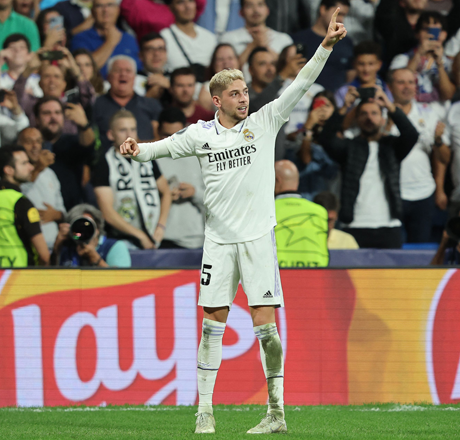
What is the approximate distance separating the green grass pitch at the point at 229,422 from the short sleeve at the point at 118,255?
2253mm

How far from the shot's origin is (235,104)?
435 cm

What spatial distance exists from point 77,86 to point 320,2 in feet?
11.3

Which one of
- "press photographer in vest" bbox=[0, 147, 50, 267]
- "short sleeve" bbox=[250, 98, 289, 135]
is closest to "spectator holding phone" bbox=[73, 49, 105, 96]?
"press photographer in vest" bbox=[0, 147, 50, 267]

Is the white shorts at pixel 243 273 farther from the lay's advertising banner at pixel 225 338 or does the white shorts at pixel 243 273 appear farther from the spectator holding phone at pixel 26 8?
the spectator holding phone at pixel 26 8

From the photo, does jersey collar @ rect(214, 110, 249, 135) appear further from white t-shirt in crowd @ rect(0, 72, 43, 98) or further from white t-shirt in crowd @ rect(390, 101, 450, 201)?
white t-shirt in crowd @ rect(0, 72, 43, 98)

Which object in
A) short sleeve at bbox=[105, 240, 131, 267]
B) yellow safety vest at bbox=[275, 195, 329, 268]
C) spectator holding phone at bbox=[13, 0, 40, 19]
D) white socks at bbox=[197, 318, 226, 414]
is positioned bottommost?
white socks at bbox=[197, 318, 226, 414]

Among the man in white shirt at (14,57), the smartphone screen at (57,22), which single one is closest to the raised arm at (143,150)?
the man in white shirt at (14,57)

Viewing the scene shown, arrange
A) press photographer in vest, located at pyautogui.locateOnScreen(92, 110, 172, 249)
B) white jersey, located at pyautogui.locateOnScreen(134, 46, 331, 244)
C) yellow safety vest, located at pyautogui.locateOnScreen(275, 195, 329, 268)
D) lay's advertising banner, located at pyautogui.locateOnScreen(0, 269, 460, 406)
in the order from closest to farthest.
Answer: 1. white jersey, located at pyautogui.locateOnScreen(134, 46, 331, 244)
2. lay's advertising banner, located at pyautogui.locateOnScreen(0, 269, 460, 406)
3. yellow safety vest, located at pyautogui.locateOnScreen(275, 195, 329, 268)
4. press photographer in vest, located at pyautogui.locateOnScreen(92, 110, 172, 249)

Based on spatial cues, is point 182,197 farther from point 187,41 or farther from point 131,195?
point 187,41

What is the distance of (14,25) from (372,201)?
17.7ft

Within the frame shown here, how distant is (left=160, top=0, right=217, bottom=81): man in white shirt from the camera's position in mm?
9680

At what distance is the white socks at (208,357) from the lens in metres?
4.39

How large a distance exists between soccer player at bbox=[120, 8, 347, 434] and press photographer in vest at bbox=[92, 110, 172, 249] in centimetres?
453

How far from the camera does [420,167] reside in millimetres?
9250
